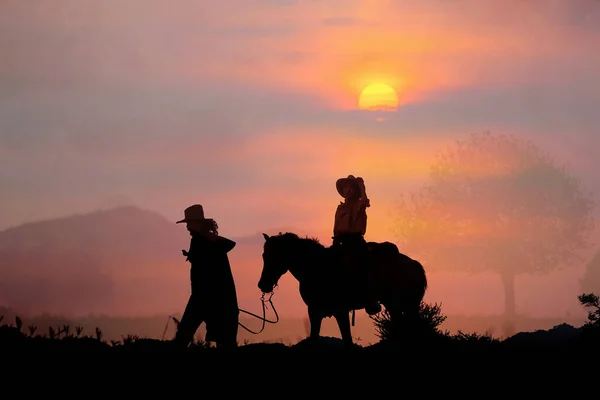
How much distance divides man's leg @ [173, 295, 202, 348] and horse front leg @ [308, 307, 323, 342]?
2.54 meters

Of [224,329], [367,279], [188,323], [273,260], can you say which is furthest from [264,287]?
[367,279]

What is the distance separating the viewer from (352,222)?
20.5 m

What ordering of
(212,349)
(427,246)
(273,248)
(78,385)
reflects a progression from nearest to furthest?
(78,385), (212,349), (273,248), (427,246)

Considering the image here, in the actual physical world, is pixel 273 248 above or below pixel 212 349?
above

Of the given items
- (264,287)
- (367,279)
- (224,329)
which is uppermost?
(367,279)

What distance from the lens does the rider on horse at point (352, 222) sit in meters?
20.4

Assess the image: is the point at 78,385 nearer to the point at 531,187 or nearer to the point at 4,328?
the point at 4,328

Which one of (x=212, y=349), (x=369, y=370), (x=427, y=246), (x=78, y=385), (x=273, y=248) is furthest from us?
(x=427, y=246)

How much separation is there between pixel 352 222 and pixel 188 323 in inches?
171

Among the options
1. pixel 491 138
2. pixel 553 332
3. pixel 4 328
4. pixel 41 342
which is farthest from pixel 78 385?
pixel 491 138

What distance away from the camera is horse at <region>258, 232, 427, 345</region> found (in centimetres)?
1950

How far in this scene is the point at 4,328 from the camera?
1850 centimetres

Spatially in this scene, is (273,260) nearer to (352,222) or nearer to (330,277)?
(330,277)

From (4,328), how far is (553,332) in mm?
16275
